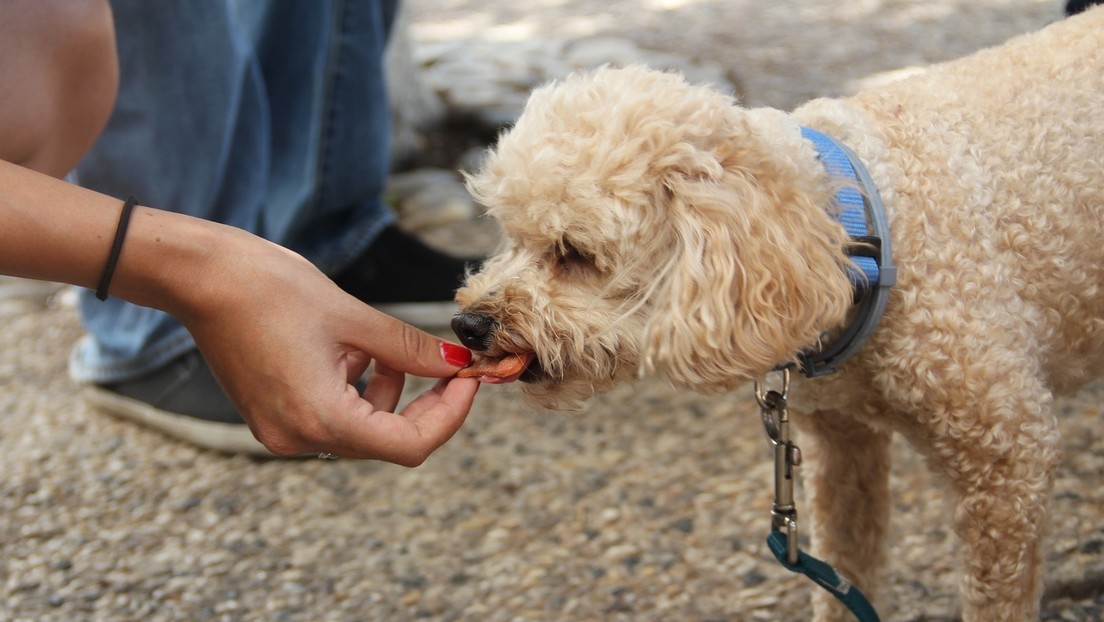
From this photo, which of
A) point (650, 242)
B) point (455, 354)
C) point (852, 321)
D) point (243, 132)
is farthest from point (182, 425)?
point (852, 321)

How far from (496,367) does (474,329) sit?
8 cm

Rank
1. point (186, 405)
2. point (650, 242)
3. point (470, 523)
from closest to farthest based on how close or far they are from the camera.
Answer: point (650, 242), point (470, 523), point (186, 405)

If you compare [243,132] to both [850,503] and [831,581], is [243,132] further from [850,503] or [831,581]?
[831,581]

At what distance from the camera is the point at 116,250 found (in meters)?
1.60

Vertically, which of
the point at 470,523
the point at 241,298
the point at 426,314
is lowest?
the point at 470,523

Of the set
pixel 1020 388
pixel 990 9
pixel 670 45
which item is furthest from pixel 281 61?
pixel 990 9

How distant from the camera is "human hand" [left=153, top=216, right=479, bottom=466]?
63.8 inches

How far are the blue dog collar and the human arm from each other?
72cm

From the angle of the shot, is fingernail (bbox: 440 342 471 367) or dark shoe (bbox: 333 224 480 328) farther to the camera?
dark shoe (bbox: 333 224 480 328)

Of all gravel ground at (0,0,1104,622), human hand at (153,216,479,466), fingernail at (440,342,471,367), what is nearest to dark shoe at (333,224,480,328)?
gravel ground at (0,0,1104,622)

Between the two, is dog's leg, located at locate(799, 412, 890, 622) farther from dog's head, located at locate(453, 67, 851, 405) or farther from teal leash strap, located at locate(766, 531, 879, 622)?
dog's head, located at locate(453, 67, 851, 405)

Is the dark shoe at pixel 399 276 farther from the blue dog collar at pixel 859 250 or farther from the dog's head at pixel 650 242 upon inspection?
the blue dog collar at pixel 859 250

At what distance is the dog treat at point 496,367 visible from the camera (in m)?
1.86

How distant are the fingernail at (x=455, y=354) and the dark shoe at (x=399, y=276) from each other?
1.89m
